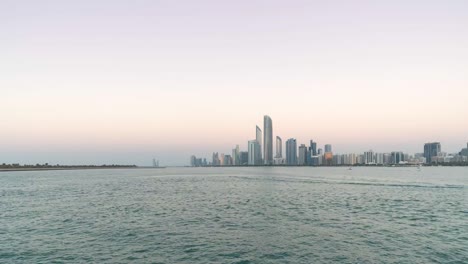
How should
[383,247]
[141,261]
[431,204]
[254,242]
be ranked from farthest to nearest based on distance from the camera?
[431,204]
[254,242]
[383,247]
[141,261]

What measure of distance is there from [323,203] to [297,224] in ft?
80.9

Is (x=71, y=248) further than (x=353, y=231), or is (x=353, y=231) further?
(x=353, y=231)

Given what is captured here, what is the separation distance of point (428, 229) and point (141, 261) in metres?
36.9

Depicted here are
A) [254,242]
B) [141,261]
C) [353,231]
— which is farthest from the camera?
[353,231]

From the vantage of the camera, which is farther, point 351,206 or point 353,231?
point 351,206

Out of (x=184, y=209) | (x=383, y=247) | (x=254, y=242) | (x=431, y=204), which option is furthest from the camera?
(x=431, y=204)

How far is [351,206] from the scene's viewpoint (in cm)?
6316

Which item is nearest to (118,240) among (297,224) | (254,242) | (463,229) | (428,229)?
(254,242)

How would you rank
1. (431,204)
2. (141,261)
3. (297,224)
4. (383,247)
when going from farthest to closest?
1. (431,204)
2. (297,224)
3. (383,247)
4. (141,261)

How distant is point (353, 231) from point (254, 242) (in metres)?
13.9

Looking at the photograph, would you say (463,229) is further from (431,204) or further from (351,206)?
(431,204)

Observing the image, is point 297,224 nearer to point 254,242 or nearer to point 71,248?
point 254,242

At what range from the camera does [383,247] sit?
33.3 m

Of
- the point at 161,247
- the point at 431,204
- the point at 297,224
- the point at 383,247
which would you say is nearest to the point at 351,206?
the point at 431,204
